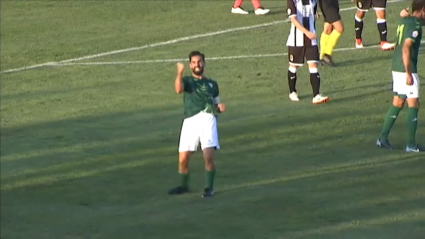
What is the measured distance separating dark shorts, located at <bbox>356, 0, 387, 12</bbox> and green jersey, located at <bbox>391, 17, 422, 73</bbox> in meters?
6.47

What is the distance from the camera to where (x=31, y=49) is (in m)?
22.8

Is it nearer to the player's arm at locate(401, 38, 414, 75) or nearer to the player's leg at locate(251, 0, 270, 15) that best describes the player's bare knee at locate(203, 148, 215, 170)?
the player's arm at locate(401, 38, 414, 75)

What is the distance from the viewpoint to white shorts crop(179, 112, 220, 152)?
12.4 metres

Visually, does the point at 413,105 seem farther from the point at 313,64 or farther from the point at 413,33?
the point at 313,64

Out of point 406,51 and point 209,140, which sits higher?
point 406,51

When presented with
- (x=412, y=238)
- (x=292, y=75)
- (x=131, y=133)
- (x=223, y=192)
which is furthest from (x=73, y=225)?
(x=292, y=75)

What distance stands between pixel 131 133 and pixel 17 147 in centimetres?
163

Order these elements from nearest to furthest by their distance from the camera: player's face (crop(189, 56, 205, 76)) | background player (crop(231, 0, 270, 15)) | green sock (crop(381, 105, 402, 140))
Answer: player's face (crop(189, 56, 205, 76))
green sock (crop(381, 105, 402, 140))
background player (crop(231, 0, 270, 15))

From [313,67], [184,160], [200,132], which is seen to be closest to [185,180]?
[184,160]

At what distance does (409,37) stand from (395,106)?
96cm

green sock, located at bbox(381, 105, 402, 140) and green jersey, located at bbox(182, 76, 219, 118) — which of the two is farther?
green sock, located at bbox(381, 105, 402, 140)

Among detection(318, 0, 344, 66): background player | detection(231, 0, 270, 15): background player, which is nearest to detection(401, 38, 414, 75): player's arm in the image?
detection(318, 0, 344, 66): background player

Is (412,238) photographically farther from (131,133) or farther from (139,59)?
(139,59)

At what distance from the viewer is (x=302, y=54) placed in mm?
17031
